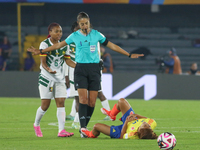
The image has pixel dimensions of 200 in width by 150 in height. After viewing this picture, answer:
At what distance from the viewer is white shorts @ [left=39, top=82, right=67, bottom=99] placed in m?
7.29

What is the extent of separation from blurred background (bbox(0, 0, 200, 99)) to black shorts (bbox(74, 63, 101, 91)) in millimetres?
14579

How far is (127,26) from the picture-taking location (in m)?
24.4

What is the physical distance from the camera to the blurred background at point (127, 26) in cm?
2244

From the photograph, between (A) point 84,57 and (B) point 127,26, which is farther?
(B) point 127,26

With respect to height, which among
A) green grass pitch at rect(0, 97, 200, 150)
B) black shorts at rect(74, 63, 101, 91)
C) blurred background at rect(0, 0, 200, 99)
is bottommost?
green grass pitch at rect(0, 97, 200, 150)

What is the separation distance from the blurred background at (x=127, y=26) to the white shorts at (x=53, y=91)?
14275mm

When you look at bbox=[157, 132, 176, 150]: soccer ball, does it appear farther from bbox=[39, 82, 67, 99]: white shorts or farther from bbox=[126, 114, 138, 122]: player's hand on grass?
bbox=[39, 82, 67, 99]: white shorts

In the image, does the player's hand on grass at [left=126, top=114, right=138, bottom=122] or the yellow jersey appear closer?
the yellow jersey

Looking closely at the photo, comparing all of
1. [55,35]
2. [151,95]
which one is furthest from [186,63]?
[55,35]

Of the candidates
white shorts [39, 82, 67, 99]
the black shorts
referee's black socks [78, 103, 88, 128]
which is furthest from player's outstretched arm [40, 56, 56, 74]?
referee's black socks [78, 103, 88, 128]

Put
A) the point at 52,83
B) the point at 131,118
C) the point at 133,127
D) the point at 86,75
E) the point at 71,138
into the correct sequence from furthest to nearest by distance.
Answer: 1. the point at 52,83
2. the point at 86,75
3. the point at 71,138
4. the point at 131,118
5. the point at 133,127

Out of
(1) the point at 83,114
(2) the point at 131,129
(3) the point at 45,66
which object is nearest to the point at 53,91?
(3) the point at 45,66

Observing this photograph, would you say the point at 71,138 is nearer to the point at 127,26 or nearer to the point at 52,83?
the point at 52,83

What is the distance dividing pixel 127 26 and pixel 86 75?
17.6m
